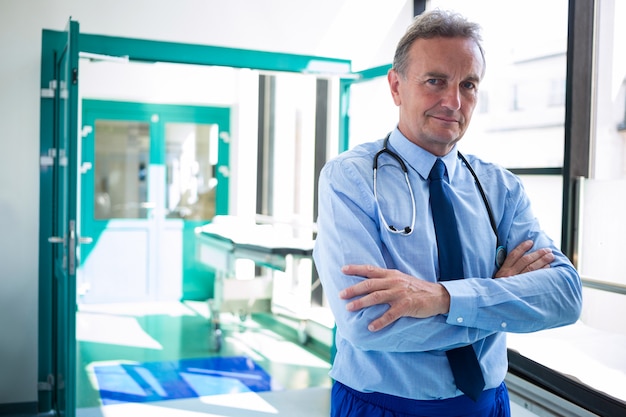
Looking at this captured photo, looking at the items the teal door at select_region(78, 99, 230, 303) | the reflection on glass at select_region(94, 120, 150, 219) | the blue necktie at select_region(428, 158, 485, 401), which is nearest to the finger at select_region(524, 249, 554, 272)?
the blue necktie at select_region(428, 158, 485, 401)

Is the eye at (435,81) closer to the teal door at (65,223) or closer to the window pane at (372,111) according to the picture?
the teal door at (65,223)

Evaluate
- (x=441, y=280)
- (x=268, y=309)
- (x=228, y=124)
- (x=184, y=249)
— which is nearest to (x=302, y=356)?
(x=268, y=309)

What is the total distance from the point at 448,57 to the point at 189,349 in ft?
12.8

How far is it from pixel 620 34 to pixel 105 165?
15.6ft

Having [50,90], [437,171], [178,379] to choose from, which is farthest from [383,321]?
[178,379]

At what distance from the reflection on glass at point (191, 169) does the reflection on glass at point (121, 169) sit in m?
0.22

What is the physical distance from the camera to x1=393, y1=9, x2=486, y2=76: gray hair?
136 cm

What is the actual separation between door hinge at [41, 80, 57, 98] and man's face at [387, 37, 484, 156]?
8.05ft

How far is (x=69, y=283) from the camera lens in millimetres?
2719

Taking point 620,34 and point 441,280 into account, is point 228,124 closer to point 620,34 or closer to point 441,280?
point 620,34

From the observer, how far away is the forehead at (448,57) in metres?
1.35

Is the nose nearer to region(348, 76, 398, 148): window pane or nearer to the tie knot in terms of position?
the tie knot

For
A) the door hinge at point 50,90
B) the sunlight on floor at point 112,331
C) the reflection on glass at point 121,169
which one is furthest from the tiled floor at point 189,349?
the door hinge at point 50,90

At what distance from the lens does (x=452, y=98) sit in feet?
4.41
